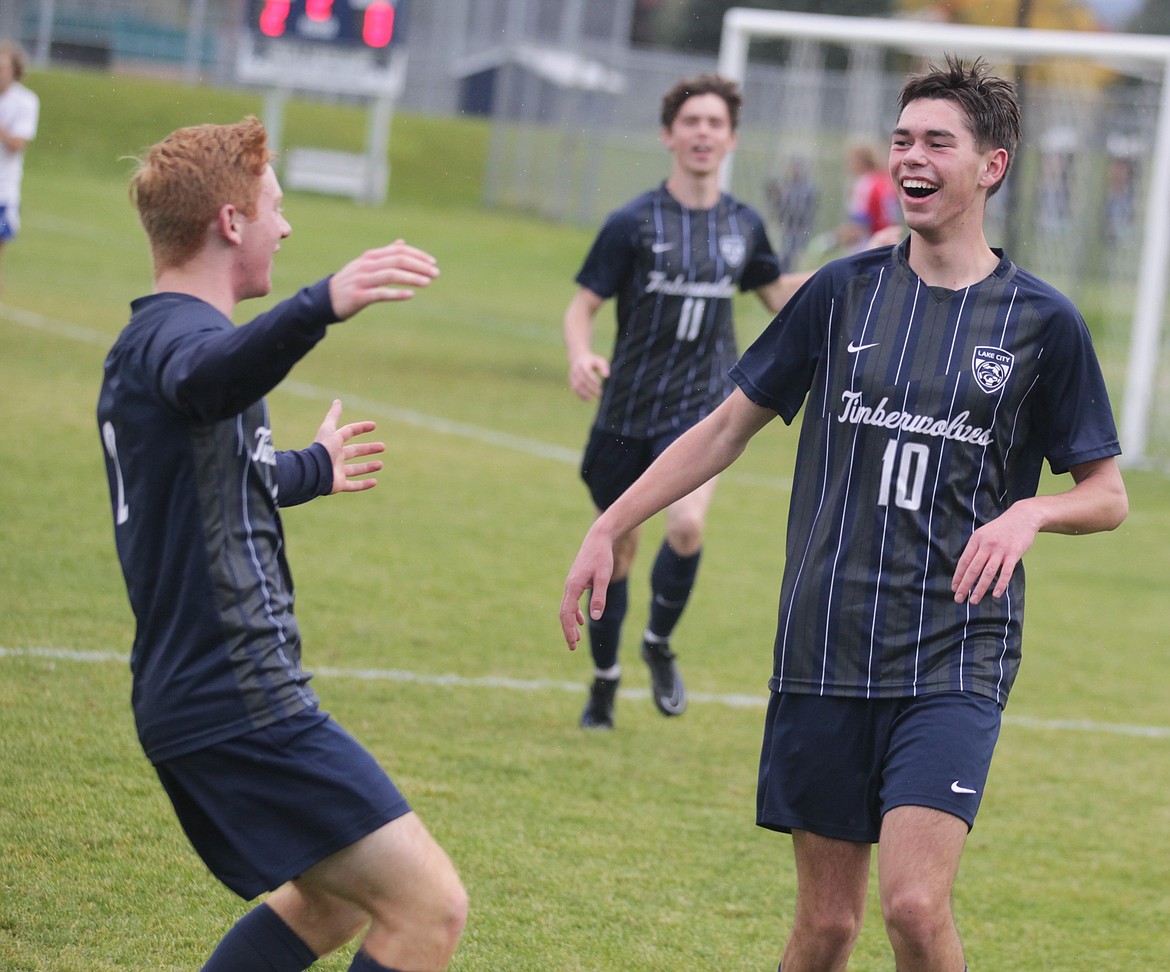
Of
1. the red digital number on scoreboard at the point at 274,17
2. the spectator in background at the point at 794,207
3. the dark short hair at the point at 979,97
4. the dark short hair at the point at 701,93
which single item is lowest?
the dark short hair at the point at 979,97

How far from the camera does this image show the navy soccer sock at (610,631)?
6.15m

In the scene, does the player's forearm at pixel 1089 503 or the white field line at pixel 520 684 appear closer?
the player's forearm at pixel 1089 503


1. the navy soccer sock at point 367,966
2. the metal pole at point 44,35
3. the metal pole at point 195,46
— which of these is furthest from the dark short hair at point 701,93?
the metal pole at point 44,35

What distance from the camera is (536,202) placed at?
34.2m

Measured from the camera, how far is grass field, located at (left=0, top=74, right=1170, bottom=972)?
14.4ft

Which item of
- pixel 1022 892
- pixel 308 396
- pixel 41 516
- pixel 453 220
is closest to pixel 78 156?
pixel 453 220

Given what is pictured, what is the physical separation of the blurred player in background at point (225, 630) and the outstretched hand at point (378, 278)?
0.04 ft

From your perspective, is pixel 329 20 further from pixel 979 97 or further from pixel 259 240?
pixel 259 240

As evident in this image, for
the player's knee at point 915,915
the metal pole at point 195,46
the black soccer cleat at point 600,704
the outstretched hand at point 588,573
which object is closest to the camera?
the player's knee at point 915,915

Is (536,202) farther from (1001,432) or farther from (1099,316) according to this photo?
(1001,432)

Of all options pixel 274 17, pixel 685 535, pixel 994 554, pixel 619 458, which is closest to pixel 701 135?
pixel 619 458

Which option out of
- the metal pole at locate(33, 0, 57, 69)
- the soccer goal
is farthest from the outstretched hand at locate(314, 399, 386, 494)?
the metal pole at locate(33, 0, 57, 69)

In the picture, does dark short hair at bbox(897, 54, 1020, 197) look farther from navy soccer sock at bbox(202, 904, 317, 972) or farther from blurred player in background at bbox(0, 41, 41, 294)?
blurred player in background at bbox(0, 41, 41, 294)

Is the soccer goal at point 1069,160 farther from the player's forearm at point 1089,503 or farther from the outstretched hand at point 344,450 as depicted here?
the outstretched hand at point 344,450
